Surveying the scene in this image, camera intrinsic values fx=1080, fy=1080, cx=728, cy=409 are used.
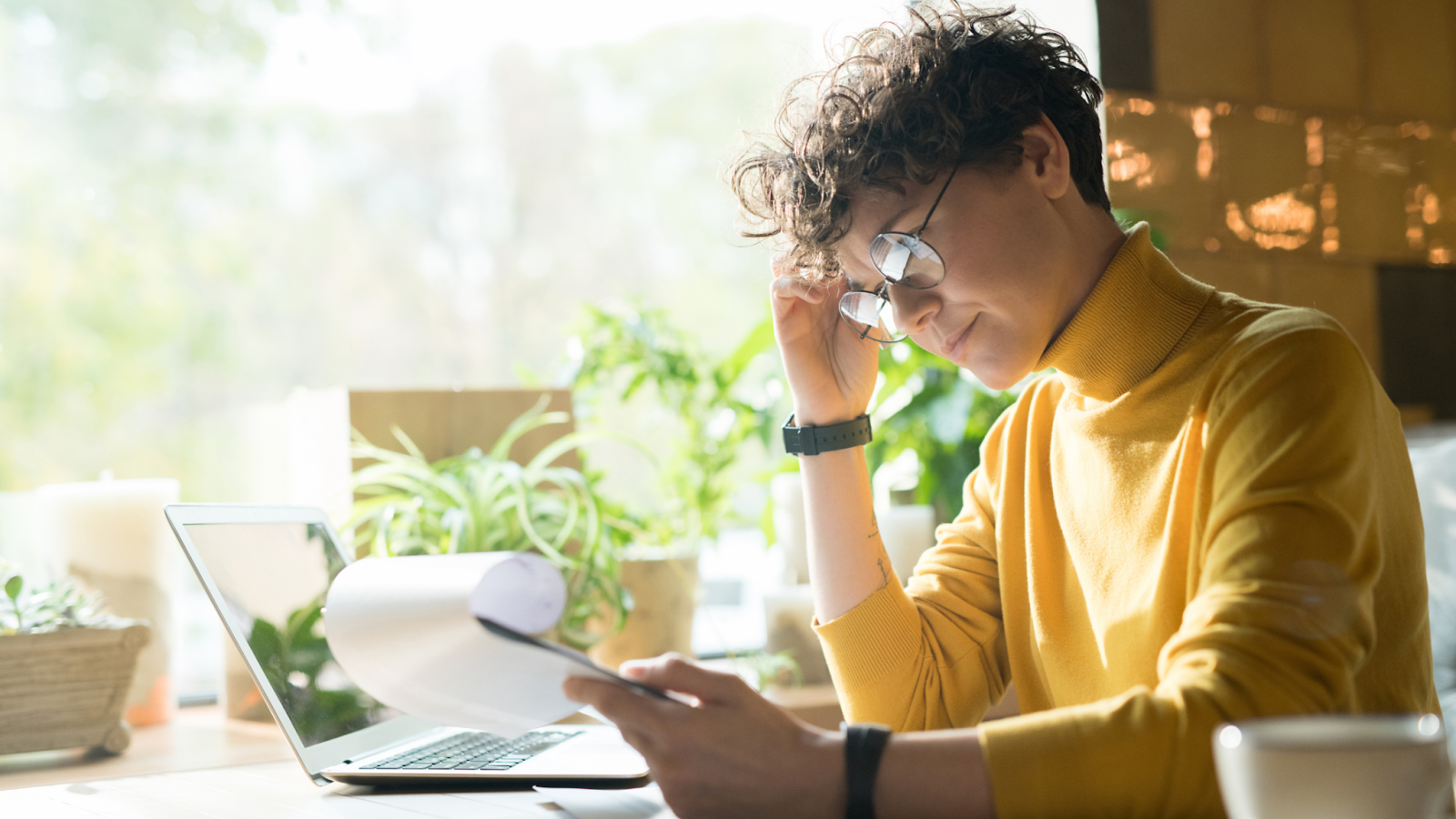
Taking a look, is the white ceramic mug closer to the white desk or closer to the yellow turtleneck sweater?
the yellow turtleneck sweater

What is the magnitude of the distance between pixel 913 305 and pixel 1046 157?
6.4 inches

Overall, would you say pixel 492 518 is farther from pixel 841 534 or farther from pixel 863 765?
pixel 863 765

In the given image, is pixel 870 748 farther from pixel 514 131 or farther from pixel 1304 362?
A: pixel 514 131

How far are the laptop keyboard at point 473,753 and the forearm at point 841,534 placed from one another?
0.92 feet

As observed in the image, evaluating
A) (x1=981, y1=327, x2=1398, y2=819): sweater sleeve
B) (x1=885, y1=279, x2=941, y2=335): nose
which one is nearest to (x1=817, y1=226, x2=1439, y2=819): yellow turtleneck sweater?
(x1=981, y1=327, x2=1398, y2=819): sweater sleeve

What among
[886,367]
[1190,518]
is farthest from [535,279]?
[1190,518]

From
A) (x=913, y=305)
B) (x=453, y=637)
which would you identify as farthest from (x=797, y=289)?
(x=453, y=637)

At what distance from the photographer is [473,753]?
3.04 ft

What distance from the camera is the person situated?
596 mm

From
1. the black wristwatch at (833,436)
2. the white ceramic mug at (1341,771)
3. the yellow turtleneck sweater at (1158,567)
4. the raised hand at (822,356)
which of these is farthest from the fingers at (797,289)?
the white ceramic mug at (1341,771)

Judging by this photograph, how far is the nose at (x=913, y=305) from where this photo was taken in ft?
2.94

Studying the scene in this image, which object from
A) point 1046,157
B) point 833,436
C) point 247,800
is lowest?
point 247,800

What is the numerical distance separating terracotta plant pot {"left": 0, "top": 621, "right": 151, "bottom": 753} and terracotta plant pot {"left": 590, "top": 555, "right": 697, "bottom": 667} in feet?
1.91

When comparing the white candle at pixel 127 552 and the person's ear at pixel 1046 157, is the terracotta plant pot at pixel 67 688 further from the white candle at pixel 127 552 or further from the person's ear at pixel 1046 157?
the person's ear at pixel 1046 157
